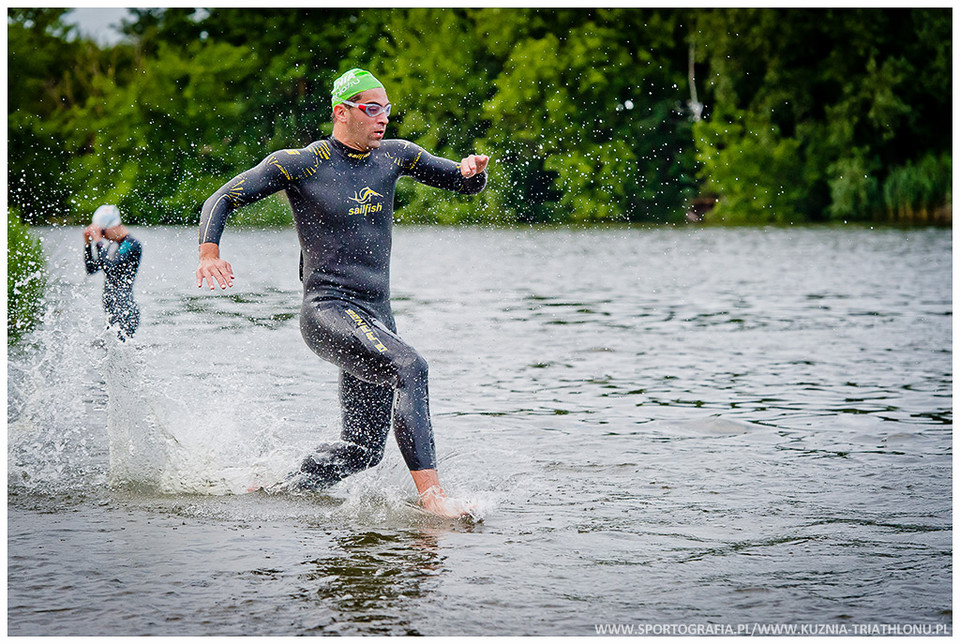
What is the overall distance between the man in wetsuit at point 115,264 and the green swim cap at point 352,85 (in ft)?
15.0

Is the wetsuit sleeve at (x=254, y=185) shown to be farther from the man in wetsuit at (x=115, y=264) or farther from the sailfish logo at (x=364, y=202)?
the man in wetsuit at (x=115, y=264)

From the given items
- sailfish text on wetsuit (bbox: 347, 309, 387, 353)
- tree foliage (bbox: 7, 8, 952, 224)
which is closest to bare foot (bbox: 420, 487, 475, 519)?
sailfish text on wetsuit (bbox: 347, 309, 387, 353)

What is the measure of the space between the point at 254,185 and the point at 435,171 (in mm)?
925

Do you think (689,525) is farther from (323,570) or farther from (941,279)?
(941,279)

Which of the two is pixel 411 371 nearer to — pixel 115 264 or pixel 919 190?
pixel 115 264

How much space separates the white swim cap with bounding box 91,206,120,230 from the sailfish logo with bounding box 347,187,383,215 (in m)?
4.59

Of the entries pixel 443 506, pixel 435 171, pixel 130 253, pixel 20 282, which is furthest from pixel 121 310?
pixel 443 506

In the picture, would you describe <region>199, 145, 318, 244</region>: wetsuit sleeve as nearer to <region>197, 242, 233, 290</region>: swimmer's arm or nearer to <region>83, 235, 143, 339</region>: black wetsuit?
<region>197, 242, 233, 290</region>: swimmer's arm

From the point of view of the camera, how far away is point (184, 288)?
63.4ft

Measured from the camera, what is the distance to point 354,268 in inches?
236

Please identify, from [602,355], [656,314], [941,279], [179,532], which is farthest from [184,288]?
[179,532]

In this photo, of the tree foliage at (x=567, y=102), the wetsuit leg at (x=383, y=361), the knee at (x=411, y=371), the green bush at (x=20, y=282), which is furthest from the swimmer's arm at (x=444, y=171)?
the tree foliage at (x=567, y=102)

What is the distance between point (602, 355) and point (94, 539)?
723 cm

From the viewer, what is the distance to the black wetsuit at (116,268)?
1027cm
